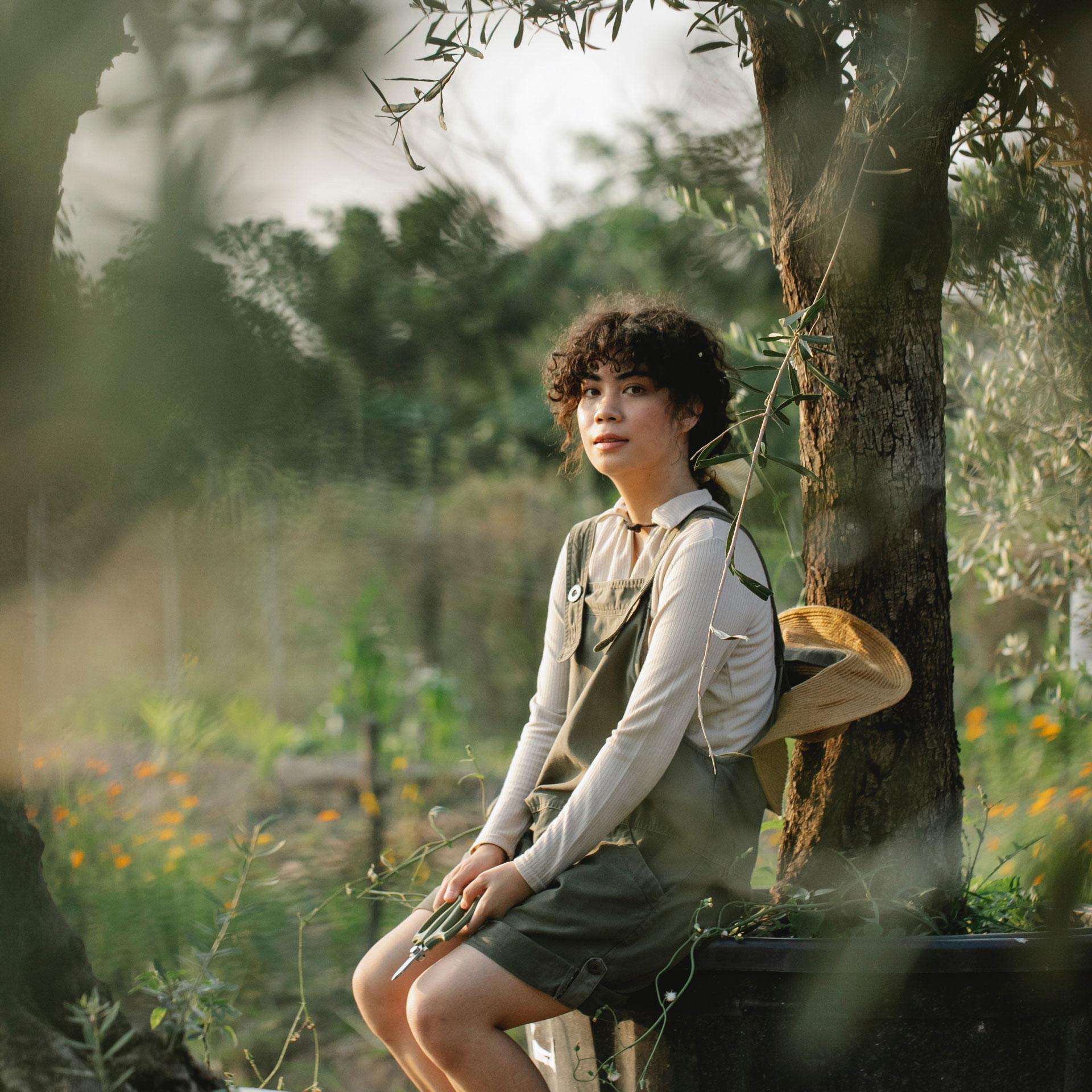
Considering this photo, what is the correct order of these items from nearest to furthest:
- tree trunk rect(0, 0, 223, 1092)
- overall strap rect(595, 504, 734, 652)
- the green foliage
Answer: tree trunk rect(0, 0, 223, 1092)
the green foliage
overall strap rect(595, 504, 734, 652)

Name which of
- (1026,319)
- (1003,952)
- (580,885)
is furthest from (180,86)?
(1026,319)

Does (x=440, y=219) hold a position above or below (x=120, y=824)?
above

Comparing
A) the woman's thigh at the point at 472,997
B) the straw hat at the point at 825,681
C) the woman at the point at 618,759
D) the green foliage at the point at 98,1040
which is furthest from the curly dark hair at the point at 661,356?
the green foliage at the point at 98,1040

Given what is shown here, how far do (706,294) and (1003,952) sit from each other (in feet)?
8.19

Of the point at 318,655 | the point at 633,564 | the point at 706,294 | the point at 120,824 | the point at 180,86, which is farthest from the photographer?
the point at 318,655

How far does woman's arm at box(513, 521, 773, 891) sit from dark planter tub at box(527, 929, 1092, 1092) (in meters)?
0.17

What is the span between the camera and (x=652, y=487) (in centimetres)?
122

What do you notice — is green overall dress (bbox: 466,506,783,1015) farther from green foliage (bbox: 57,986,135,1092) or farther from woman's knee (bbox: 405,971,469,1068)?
green foliage (bbox: 57,986,135,1092)

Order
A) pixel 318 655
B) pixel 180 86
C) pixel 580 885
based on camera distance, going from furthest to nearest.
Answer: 1. pixel 318 655
2. pixel 580 885
3. pixel 180 86

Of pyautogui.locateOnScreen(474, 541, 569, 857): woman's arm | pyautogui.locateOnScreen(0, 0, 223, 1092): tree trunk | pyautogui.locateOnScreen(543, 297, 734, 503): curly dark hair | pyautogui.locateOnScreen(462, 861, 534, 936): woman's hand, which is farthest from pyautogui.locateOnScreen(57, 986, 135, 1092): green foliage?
pyautogui.locateOnScreen(543, 297, 734, 503): curly dark hair

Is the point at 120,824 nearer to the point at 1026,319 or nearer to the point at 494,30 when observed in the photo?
the point at 494,30

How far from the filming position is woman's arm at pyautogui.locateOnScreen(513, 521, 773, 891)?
104 centimetres

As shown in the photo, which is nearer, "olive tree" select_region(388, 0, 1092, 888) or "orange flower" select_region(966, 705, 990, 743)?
"olive tree" select_region(388, 0, 1092, 888)

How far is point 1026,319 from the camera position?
1391 millimetres
